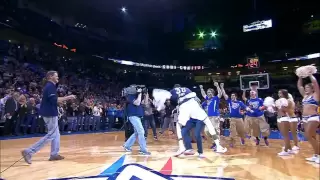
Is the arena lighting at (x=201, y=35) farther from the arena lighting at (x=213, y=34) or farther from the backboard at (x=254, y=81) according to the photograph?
the backboard at (x=254, y=81)

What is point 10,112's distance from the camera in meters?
9.66

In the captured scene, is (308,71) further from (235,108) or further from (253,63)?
(253,63)

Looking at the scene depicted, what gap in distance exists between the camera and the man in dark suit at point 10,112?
9.63 meters

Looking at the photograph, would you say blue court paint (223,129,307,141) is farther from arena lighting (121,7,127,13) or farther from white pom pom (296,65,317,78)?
arena lighting (121,7,127,13)

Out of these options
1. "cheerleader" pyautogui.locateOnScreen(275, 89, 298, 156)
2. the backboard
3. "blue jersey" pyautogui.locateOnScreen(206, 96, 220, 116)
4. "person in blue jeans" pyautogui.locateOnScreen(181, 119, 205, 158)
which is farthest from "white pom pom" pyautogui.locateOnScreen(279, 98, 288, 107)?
the backboard

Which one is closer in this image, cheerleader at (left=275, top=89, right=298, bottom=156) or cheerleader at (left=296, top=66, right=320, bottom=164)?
cheerleader at (left=296, top=66, right=320, bottom=164)

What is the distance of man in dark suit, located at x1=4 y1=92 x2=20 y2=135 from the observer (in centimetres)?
963

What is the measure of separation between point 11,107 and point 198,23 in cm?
1674

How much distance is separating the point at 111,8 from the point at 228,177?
15.5 metres

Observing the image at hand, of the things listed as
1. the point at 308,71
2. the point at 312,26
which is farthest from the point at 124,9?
the point at 308,71

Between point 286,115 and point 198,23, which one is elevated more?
point 198,23

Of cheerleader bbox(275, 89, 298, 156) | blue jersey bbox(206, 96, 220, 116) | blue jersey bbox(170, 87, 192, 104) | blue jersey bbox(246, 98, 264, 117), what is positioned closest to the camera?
cheerleader bbox(275, 89, 298, 156)

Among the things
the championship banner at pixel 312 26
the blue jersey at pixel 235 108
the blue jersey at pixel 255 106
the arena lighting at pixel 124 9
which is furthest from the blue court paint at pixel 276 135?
the championship banner at pixel 312 26

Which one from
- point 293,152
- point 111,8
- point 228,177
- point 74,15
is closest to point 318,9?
point 111,8
